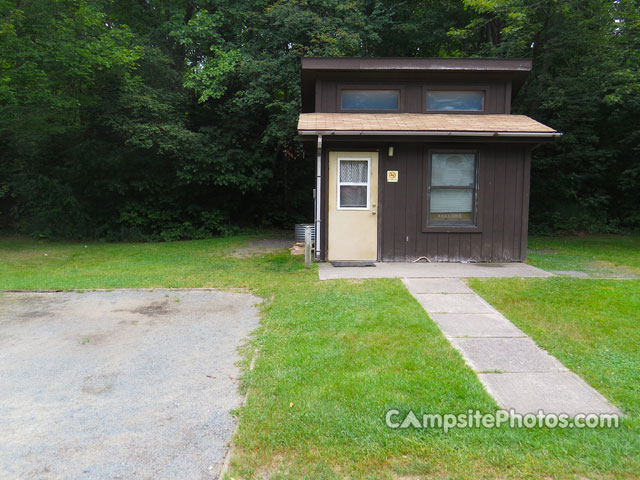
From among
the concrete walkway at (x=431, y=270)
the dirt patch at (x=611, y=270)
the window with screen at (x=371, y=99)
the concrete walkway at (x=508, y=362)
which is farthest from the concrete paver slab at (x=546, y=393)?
the window with screen at (x=371, y=99)

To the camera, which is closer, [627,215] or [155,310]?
[155,310]

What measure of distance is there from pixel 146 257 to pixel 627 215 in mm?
16374

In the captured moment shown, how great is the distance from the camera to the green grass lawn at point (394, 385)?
241cm

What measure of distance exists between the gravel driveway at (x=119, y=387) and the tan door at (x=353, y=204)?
3009mm

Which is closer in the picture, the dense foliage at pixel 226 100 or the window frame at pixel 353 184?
the window frame at pixel 353 184

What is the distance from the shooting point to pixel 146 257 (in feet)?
34.5

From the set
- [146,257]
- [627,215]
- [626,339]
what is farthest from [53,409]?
[627,215]

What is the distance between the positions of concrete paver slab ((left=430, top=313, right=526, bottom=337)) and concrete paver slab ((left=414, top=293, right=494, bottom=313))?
162 mm

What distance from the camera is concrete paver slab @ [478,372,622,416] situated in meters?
2.97

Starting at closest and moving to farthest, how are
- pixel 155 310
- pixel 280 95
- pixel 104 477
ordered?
pixel 104 477, pixel 155 310, pixel 280 95

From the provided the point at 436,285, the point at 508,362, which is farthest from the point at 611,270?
the point at 508,362

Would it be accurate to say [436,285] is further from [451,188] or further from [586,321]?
[451,188]

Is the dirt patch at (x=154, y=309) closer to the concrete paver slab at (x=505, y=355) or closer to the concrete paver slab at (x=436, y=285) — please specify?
the concrete paver slab at (x=436, y=285)

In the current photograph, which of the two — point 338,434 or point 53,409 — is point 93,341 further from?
point 338,434
